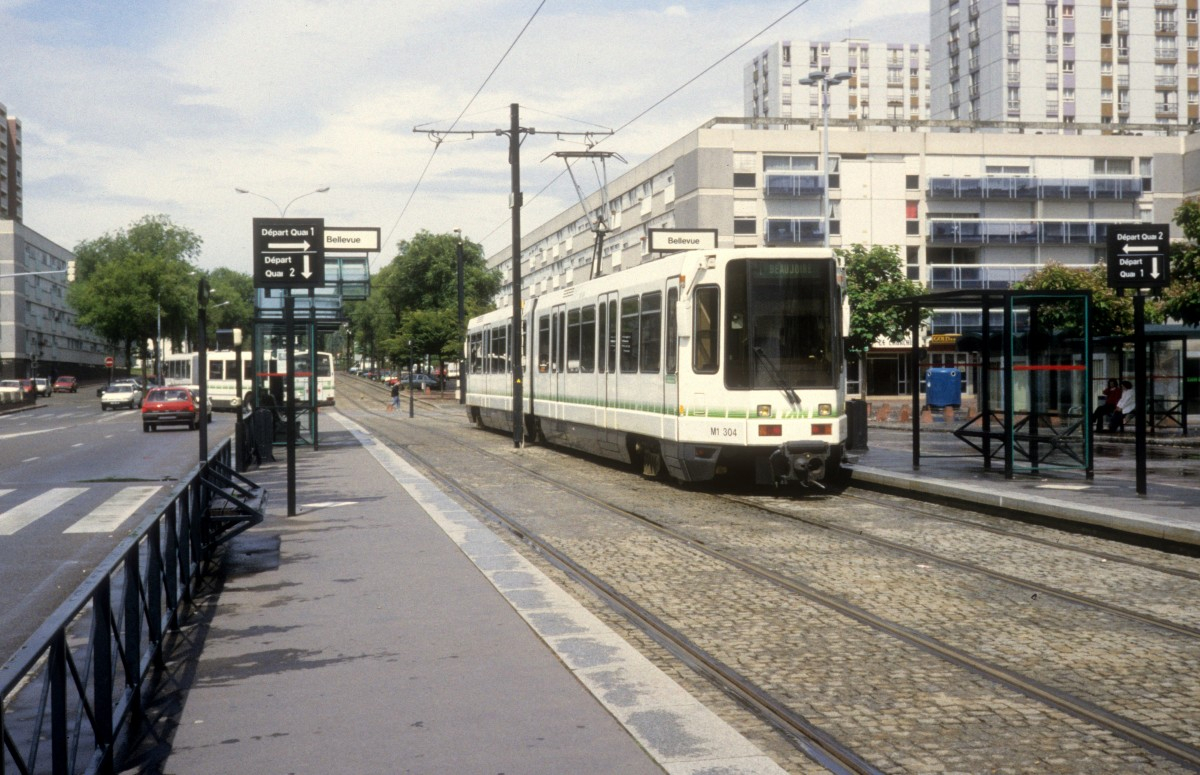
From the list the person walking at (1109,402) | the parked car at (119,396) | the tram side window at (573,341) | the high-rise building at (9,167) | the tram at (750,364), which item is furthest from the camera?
the high-rise building at (9,167)

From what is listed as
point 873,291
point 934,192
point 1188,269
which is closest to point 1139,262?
point 1188,269

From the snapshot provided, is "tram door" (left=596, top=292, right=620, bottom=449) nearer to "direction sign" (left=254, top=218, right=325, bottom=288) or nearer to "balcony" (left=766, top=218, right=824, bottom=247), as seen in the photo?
"direction sign" (left=254, top=218, right=325, bottom=288)

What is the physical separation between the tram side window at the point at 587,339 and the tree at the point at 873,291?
21.6m

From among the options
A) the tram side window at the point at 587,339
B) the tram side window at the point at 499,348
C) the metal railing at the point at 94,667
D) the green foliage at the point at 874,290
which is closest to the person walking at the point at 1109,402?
the green foliage at the point at 874,290

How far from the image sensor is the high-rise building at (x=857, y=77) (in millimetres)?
130500

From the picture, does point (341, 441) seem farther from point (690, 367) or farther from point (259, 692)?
point (259, 692)

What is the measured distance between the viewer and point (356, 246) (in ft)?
99.1

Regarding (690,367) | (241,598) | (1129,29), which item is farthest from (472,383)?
(1129,29)

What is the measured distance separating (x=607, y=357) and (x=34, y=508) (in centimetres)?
858

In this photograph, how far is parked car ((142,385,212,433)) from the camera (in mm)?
39625

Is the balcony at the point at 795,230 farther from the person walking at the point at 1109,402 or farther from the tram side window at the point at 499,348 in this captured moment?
the tram side window at the point at 499,348

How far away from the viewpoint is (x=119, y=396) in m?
67.2

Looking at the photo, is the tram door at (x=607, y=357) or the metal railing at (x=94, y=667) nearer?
the metal railing at (x=94, y=667)

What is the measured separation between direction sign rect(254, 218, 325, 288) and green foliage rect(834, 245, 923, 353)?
3061cm
